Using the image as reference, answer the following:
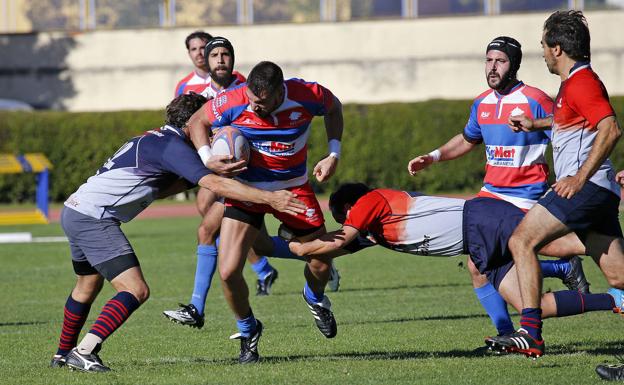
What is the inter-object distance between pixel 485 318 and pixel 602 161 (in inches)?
123

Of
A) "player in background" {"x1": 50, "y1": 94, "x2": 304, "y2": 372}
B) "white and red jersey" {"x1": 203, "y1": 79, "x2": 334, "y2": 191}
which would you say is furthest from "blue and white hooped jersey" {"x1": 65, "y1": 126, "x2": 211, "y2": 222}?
"white and red jersey" {"x1": 203, "y1": 79, "x2": 334, "y2": 191}

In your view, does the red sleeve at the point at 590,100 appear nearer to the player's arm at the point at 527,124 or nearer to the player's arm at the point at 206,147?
the player's arm at the point at 527,124

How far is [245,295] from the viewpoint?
7422 mm

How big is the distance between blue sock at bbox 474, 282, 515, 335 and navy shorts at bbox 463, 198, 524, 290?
297 millimetres

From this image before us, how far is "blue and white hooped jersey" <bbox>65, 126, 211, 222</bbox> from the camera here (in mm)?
6914

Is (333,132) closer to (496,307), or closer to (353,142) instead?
(496,307)

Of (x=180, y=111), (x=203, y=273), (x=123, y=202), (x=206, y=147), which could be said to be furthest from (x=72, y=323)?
(x=203, y=273)

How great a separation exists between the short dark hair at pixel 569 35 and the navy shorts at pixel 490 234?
1.11 metres

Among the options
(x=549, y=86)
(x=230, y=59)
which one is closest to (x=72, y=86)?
(x=549, y=86)

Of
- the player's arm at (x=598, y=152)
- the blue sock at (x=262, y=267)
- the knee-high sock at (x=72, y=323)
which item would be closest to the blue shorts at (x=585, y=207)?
the player's arm at (x=598, y=152)

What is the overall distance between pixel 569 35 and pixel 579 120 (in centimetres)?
54

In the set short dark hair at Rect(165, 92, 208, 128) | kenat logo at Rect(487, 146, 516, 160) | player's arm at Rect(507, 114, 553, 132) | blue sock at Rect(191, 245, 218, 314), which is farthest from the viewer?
blue sock at Rect(191, 245, 218, 314)

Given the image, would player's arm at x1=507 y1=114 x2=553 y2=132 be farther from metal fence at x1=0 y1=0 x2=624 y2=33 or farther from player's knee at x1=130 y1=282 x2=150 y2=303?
metal fence at x1=0 y1=0 x2=624 y2=33

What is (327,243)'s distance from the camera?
720 cm
